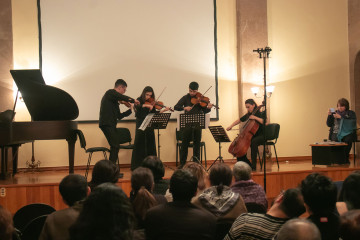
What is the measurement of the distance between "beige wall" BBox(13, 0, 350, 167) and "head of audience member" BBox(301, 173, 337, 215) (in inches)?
258

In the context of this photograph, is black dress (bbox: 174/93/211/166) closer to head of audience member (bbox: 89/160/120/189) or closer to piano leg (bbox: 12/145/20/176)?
piano leg (bbox: 12/145/20/176)

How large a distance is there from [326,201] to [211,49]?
7.01m

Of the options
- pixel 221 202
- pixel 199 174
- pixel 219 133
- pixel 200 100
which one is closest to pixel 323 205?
pixel 221 202

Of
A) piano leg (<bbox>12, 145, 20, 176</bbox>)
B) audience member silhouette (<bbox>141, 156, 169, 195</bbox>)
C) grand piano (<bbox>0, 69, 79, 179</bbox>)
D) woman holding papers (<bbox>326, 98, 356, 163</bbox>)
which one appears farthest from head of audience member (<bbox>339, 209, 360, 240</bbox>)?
piano leg (<bbox>12, 145, 20, 176</bbox>)

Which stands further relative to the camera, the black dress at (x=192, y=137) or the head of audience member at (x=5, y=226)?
the black dress at (x=192, y=137)

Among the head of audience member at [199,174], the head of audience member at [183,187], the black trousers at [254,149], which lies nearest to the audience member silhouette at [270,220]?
the head of audience member at [183,187]

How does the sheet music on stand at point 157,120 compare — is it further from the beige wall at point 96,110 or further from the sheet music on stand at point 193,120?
the beige wall at point 96,110

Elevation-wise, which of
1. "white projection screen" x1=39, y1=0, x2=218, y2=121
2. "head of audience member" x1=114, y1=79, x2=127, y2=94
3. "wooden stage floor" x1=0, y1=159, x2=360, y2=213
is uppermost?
"white projection screen" x1=39, y1=0, x2=218, y2=121

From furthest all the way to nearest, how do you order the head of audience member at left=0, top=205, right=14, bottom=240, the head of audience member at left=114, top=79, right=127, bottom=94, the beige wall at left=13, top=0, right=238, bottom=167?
the beige wall at left=13, top=0, right=238, bottom=167, the head of audience member at left=114, top=79, right=127, bottom=94, the head of audience member at left=0, top=205, right=14, bottom=240

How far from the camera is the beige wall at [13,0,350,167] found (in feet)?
30.5

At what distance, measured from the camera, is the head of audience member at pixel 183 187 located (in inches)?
108

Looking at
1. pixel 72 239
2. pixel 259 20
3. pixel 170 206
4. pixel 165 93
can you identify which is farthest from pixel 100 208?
pixel 259 20

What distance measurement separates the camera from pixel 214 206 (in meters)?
3.25

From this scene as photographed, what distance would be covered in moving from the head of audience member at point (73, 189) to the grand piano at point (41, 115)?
3.27m
